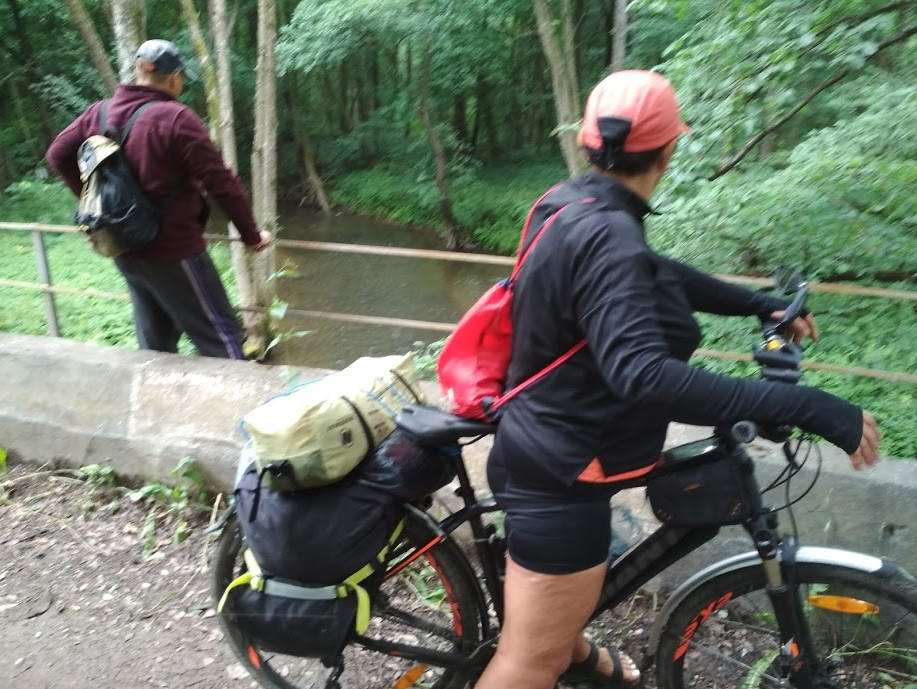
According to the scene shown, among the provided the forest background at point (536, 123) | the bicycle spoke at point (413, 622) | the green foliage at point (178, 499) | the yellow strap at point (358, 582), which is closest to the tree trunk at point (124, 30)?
the forest background at point (536, 123)

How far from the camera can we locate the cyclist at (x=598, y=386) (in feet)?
5.30

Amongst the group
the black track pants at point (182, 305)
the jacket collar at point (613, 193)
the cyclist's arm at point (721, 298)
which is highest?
the jacket collar at point (613, 193)

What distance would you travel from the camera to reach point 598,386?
1826 mm

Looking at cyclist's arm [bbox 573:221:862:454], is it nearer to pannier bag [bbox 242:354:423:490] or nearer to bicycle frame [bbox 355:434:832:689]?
bicycle frame [bbox 355:434:832:689]

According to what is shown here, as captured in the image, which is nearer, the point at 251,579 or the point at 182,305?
the point at 251,579

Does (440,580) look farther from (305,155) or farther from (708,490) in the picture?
(305,155)

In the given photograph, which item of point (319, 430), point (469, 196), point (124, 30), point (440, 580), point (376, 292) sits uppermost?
point (124, 30)

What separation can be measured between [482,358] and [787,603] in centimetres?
104

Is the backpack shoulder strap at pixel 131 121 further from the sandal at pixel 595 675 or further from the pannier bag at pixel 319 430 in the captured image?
the sandal at pixel 595 675

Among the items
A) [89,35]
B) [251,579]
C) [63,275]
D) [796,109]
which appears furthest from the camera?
[89,35]

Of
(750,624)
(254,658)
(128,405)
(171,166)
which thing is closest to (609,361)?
(750,624)

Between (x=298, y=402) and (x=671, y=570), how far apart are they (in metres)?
1.72

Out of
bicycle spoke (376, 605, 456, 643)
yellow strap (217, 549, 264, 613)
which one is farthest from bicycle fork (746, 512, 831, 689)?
yellow strap (217, 549, 264, 613)

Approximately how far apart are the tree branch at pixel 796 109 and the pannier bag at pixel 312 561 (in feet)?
9.91
